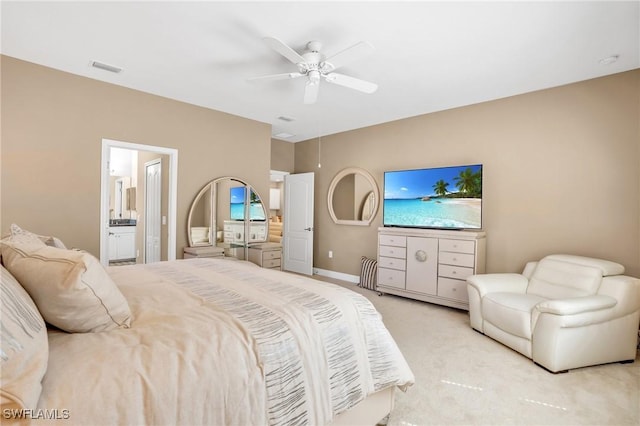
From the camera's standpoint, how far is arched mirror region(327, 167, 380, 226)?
5.18 m

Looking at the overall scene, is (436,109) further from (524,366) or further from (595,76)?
(524,366)

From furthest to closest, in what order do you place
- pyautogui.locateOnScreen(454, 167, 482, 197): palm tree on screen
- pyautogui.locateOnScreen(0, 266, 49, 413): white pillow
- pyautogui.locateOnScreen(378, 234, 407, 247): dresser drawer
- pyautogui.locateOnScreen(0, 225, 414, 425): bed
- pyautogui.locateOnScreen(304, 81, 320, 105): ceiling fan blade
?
pyautogui.locateOnScreen(378, 234, 407, 247): dresser drawer → pyautogui.locateOnScreen(454, 167, 482, 197): palm tree on screen → pyautogui.locateOnScreen(304, 81, 320, 105): ceiling fan blade → pyautogui.locateOnScreen(0, 225, 414, 425): bed → pyautogui.locateOnScreen(0, 266, 49, 413): white pillow

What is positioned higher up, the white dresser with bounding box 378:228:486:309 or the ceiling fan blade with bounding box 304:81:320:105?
the ceiling fan blade with bounding box 304:81:320:105

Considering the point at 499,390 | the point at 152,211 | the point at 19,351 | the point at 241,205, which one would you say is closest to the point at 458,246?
the point at 499,390

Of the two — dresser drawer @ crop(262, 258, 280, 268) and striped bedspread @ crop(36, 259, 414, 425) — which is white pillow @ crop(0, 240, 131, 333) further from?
dresser drawer @ crop(262, 258, 280, 268)

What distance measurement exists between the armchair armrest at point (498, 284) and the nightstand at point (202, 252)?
10.3ft

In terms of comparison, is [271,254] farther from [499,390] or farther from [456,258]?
[499,390]

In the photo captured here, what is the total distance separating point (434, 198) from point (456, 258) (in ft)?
2.78

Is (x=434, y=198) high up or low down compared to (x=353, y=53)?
down

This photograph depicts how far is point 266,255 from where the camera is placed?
4746 mm

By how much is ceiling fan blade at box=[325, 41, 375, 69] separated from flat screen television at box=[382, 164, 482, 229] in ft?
7.41

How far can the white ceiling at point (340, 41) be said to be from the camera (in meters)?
2.19

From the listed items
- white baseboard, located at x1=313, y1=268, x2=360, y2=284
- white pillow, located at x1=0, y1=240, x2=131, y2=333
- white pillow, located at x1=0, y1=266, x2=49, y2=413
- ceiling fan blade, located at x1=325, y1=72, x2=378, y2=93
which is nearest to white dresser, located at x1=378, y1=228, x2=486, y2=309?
white baseboard, located at x1=313, y1=268, x2=360, y2=284

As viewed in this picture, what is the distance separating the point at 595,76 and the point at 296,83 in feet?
10.1
